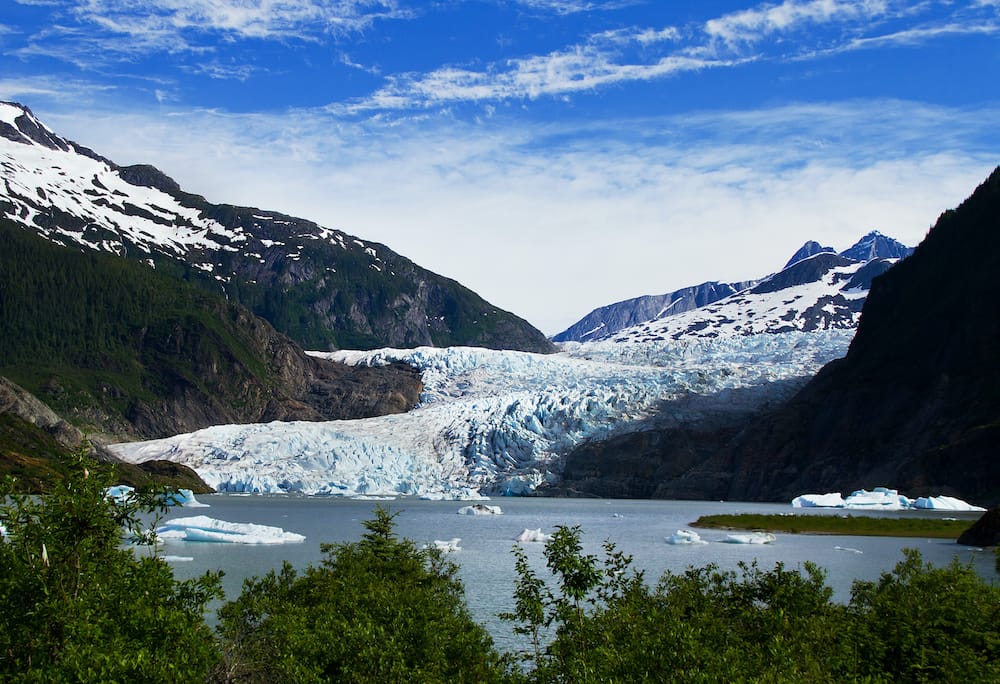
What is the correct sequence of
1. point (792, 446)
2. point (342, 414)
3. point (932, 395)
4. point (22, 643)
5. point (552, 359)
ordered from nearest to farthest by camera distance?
point (22, 643), point (932, 395), point (792, 446), point (552, 359), point (342, 414)

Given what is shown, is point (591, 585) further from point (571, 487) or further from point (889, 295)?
point (889, 295)

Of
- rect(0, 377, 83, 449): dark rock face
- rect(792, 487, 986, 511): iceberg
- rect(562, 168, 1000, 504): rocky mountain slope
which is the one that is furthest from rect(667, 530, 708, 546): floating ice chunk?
rect(0, 377, 83, 449): dark rock face

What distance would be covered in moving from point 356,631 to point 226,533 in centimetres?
5009

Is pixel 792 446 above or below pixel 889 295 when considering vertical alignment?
below

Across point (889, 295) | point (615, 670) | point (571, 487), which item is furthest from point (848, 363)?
point (615, 670)

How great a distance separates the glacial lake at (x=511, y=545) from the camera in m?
46.4

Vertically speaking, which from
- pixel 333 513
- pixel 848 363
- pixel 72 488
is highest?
pixel 848 363

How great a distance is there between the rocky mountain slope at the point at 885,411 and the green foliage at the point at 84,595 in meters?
101

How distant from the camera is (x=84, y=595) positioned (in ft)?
50.0

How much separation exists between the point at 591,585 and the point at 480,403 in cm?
11819

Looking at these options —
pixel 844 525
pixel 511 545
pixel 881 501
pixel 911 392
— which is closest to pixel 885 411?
pixel 911 392

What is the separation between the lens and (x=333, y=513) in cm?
9588

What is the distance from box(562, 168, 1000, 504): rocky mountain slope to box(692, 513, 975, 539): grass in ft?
86.5

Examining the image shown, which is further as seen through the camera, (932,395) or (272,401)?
(272,401)
